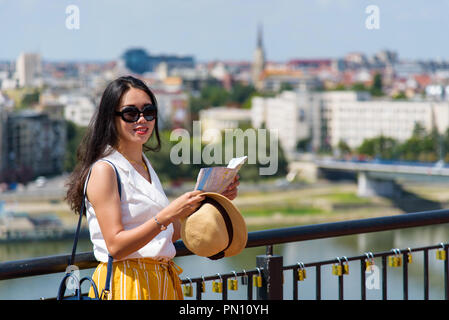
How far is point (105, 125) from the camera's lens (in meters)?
1.20

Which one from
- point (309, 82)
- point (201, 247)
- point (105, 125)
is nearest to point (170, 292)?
point (201, 247)

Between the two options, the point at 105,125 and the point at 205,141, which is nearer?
the point at 105,125

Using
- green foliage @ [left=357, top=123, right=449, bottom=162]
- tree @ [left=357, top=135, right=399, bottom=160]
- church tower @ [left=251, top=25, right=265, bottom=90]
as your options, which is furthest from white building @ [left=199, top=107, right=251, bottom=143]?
church tower @ [left=251, top=25, right=265, bottom=90]

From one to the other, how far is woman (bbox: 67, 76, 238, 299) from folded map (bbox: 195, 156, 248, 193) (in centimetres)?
2

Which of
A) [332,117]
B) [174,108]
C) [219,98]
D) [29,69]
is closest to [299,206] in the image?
[29,69]

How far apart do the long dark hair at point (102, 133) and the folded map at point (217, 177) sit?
0.14m

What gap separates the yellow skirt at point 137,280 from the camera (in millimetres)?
1131

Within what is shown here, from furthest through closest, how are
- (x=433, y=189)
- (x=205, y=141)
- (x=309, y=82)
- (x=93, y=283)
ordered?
(x=309, y=82) < (x=205, y=141) < (x=433, y=189) < (x=93, y=283)

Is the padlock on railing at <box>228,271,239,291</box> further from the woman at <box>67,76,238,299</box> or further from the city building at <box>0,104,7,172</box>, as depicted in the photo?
the city building at <box>0,104,7,172</box>

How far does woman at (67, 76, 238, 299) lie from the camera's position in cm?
111

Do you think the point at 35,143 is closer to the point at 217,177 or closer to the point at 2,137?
the point at 2,137

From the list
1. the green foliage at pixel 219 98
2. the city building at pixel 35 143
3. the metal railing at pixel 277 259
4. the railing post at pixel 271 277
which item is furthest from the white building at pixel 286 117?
the railing post at pixel 271 277

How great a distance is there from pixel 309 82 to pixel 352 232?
57416 mm

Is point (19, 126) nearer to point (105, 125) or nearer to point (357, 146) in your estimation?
point (357, 146)
